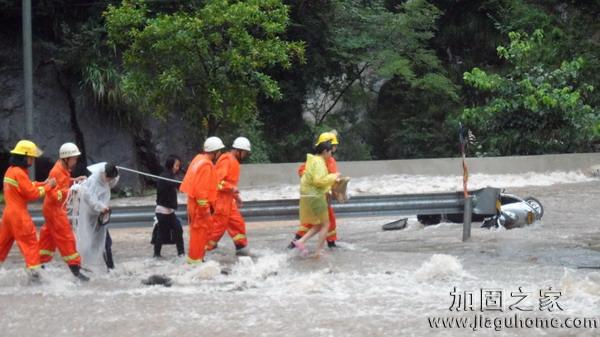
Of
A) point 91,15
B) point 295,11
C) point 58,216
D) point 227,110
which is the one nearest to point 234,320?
point 58,216

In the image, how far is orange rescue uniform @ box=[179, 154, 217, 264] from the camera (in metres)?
9.71

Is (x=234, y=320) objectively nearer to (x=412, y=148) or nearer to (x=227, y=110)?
(x=227, y=110)

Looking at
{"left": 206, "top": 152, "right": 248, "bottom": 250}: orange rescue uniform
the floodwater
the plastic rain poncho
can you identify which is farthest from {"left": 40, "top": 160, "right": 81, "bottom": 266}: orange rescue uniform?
the plastic rain poncho

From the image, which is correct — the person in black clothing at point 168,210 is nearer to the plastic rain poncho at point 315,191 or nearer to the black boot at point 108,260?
the black boot at point 108,260

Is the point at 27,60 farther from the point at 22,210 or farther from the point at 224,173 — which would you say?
the point at 22,210

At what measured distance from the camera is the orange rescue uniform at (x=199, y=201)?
9711 mm

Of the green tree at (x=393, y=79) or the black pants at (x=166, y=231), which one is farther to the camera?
the green tree at (x=393, y=79)

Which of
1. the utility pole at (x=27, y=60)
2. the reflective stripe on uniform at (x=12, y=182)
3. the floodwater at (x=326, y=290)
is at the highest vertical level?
the utility pole at (x=27, y=60)

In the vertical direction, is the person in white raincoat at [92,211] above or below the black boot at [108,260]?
above

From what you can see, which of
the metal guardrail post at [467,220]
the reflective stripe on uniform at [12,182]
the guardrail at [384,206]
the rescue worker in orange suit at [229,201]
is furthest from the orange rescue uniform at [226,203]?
the metal guardrail post at [467,220]

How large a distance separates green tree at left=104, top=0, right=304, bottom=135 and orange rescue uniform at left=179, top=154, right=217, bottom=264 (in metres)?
7.36

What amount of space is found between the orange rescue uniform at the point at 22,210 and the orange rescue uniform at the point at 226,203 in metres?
2.36

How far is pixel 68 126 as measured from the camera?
21.0 meters

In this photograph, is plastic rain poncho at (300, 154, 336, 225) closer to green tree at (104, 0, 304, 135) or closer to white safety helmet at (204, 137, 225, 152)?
white safety helmet at (204, 137, 225, 152)
